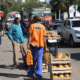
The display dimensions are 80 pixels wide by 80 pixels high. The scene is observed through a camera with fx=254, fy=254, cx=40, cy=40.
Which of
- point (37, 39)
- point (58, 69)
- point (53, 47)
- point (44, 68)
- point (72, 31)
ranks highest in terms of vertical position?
point (37, 39)

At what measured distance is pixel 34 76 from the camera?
7.39 m

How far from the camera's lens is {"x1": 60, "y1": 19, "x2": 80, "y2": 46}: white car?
15.2 metres

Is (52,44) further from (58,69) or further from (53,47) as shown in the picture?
(58,69)

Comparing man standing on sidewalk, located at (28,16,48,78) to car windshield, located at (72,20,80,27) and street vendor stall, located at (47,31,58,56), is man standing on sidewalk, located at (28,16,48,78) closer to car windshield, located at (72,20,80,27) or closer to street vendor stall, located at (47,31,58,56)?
street vendor stall, located at (47,31,58,56)

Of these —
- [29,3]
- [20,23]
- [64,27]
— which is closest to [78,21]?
[64,27]

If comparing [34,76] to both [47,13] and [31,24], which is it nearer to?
[31,24]

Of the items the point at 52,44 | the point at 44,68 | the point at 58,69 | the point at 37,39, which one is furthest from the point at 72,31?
the point at 58,69

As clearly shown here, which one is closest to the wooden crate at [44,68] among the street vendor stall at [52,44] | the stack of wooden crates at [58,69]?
the stack of wooden crates at [58,69]

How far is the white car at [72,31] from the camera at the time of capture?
15180 millimetres

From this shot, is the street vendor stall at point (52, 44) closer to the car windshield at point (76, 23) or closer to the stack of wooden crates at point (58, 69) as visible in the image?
the stack of wooden crates at point (58, 69)

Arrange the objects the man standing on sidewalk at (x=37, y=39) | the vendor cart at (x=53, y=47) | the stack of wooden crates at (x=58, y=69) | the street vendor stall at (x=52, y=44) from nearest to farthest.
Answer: the stack of wooden crates at (x=58, y=69), the man standing on sidewalk at (x=37, y=39), the street vendor stall at (x=52, y=44), the vendor cart at (x=53, y=47)

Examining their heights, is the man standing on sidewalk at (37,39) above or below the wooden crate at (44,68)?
above

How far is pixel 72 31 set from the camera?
15500 mm

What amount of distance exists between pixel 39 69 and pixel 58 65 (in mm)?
626
